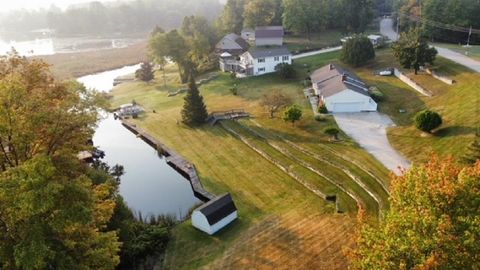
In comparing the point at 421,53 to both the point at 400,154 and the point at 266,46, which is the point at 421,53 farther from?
the point at 266,46

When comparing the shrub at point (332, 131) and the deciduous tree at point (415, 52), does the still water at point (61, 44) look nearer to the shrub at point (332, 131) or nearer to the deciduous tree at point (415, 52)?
the deciduous tree at point (415, 52)

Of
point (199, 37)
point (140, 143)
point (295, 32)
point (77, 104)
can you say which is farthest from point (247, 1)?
point (77, 104)

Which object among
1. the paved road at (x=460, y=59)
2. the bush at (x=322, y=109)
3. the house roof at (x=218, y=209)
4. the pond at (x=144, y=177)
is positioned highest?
the paved road at (x=460, y=59)

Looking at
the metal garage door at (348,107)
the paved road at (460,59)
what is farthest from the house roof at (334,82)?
the paved road at (460,59)

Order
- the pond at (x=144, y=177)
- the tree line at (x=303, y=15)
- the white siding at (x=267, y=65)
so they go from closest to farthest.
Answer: the pond at (x=144, y=177), the white siding at (x=267, y=65), the tree line at (x=303, y=15)

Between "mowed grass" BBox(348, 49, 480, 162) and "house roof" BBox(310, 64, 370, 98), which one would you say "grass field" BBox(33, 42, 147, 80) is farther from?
"mowed grass" BBox(348, 49, 480, 162)

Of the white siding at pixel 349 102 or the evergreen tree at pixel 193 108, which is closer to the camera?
the white siding at pixel 349 102

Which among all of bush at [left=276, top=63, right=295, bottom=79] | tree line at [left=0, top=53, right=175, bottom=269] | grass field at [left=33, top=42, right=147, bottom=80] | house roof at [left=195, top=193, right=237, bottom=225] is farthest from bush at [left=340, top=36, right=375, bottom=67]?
grass field at [left=33, top=42, right=147, bottom=80]
